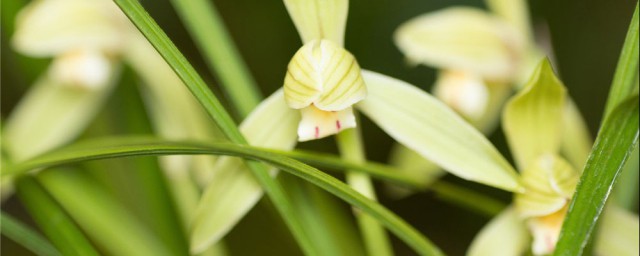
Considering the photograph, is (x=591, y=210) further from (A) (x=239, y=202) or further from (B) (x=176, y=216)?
(B) (x=176, y=216)

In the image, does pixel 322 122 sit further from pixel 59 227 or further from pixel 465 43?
pixel 465 43

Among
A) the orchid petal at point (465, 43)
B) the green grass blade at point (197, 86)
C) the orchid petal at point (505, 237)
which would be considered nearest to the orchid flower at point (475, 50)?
the orchid petal at point (465, 43)

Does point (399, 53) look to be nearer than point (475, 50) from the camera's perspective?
No

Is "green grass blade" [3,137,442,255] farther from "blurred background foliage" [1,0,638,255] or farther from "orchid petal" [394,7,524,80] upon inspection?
"blurred background foliage" [1,0,638,255]

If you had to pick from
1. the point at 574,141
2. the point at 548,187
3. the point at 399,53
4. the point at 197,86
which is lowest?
the point at 399,53

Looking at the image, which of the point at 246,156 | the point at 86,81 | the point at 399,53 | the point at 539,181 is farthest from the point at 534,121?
the point at 399,53

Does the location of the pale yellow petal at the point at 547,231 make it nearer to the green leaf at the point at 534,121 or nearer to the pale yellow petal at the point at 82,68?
the green leaf at the point at 534,121

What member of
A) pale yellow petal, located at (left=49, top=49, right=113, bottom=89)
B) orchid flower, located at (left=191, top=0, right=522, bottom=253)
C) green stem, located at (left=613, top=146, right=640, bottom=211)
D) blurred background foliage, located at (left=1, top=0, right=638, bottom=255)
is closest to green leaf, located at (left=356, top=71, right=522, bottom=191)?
orchid flower, located at (left=191, top=0, right=522, bottom=253)
